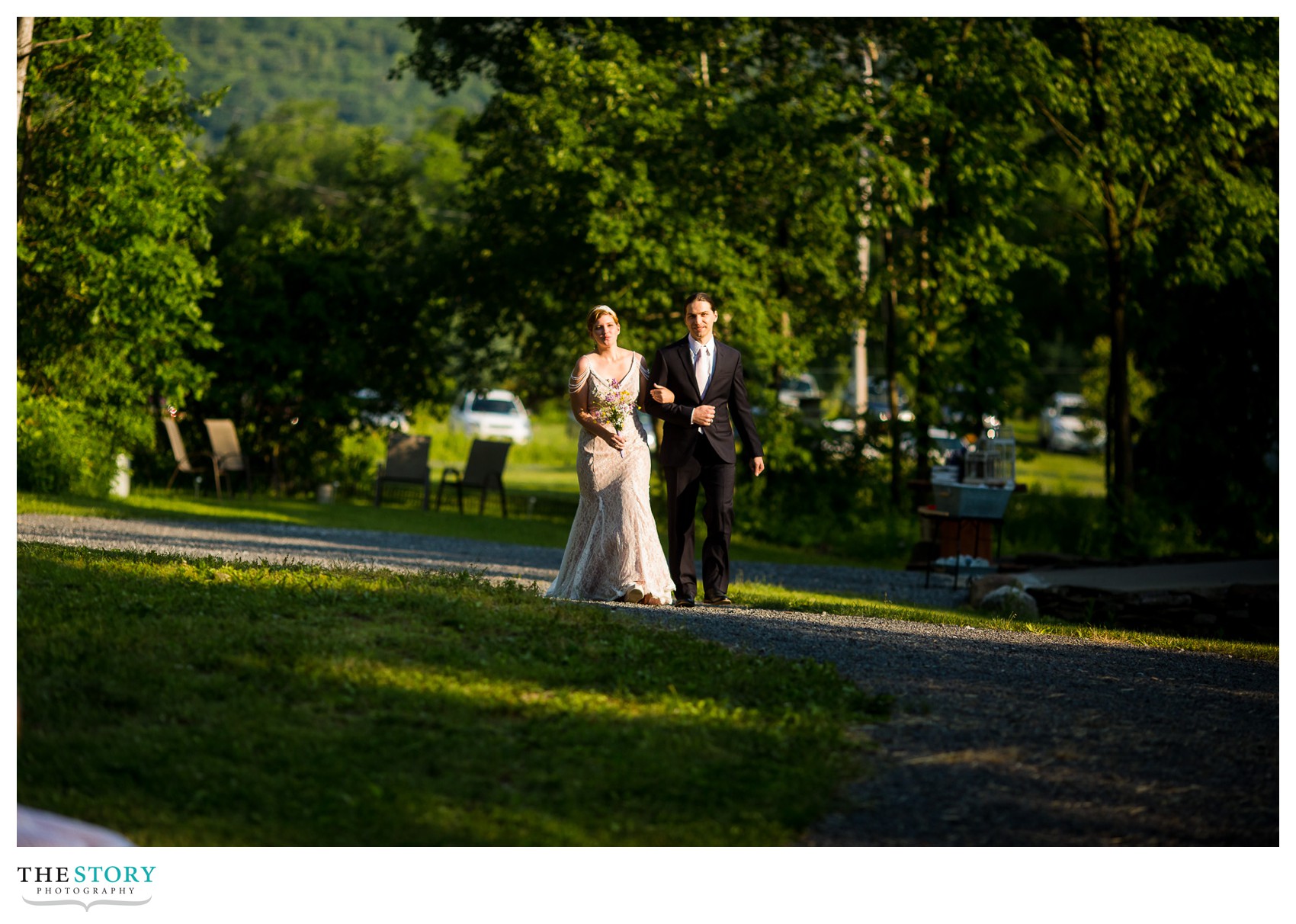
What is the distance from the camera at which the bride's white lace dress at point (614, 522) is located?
929 centimetres

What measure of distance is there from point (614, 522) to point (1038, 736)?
13.2ft

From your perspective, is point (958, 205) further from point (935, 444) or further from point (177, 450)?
point (177, 450)

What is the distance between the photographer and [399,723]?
567 cm

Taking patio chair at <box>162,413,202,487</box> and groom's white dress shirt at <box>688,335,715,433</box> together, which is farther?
patio chair at <box>162,413,202,487</box>

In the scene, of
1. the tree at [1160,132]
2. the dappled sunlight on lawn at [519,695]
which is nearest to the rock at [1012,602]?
the dappled sunlight on lawn at [519,695]

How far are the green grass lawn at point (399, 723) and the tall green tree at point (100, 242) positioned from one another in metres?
10.8

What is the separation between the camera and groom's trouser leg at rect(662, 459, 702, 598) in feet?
30.7

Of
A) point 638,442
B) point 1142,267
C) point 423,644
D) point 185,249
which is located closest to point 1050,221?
point 1142,267

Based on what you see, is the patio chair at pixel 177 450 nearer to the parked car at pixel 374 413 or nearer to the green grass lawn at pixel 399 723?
the parked car at pixel 374 413

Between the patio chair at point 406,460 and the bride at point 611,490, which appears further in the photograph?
the patio chair at point 406,460

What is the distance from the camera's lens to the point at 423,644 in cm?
673

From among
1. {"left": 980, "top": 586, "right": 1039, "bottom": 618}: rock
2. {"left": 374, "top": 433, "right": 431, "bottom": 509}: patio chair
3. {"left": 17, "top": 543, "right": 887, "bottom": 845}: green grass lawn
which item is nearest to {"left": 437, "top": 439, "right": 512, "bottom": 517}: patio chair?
{"left": 374, "top": 433, "right": 431, "bottom": 509}: patio chair

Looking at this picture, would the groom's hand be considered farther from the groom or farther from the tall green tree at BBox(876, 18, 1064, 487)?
the tall green tree at BBox(876, 18, 1064, 487)

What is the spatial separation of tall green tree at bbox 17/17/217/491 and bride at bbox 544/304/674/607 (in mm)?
10075
